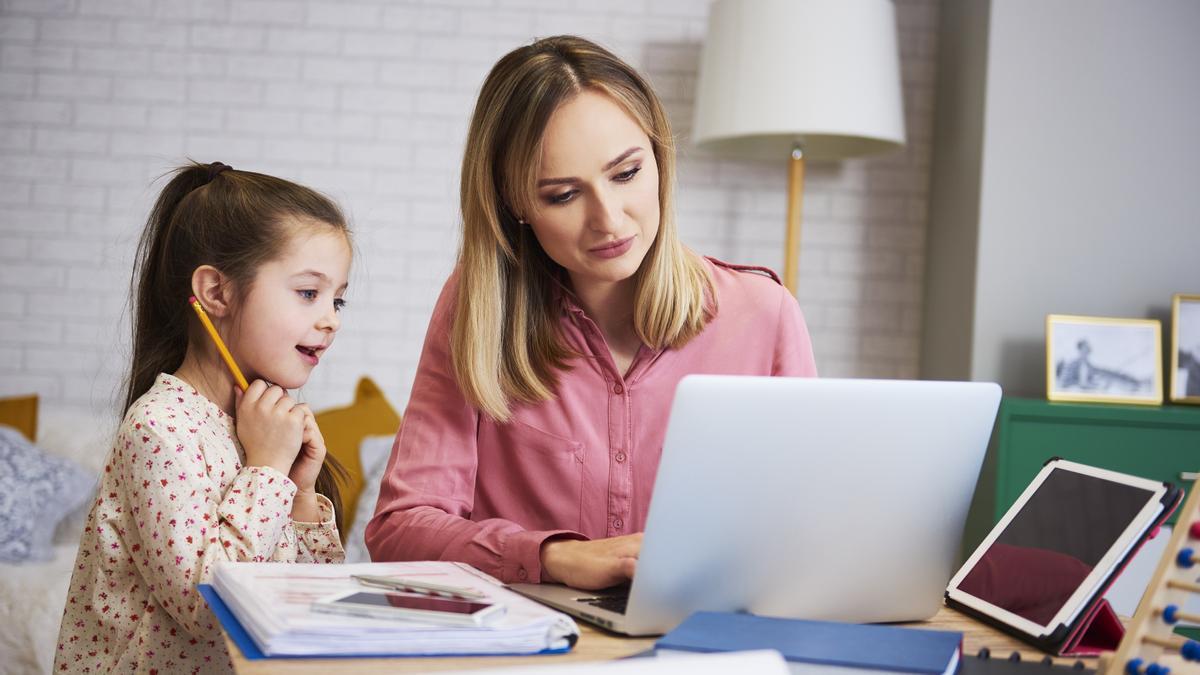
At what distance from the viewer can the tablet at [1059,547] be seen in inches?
37.3

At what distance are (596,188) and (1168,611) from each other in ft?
2.63

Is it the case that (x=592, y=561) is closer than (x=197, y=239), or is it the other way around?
(x=592, y=561)

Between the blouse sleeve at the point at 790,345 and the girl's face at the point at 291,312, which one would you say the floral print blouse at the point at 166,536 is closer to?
the girl's face at the point at 291,312

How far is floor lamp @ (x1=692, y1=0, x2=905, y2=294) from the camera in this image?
9.97 feet

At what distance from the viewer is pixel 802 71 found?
3.04 meters

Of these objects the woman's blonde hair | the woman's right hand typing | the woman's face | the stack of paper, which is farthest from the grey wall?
the stack of paper

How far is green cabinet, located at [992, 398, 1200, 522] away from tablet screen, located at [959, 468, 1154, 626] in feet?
5.79

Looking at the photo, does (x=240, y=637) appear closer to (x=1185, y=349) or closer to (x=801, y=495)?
(x=801, y=495)

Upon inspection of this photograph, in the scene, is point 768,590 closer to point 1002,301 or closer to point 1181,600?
point 1181,600

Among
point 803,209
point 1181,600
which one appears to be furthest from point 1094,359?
point 1181,600

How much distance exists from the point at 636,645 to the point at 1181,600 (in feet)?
1.36

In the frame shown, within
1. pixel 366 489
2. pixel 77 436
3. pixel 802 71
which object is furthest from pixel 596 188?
pixel 77 436

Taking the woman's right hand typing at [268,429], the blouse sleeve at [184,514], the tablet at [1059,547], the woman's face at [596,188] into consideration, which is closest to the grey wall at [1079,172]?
the woman's face at [596,188]

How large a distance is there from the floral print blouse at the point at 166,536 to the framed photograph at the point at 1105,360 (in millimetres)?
2262
